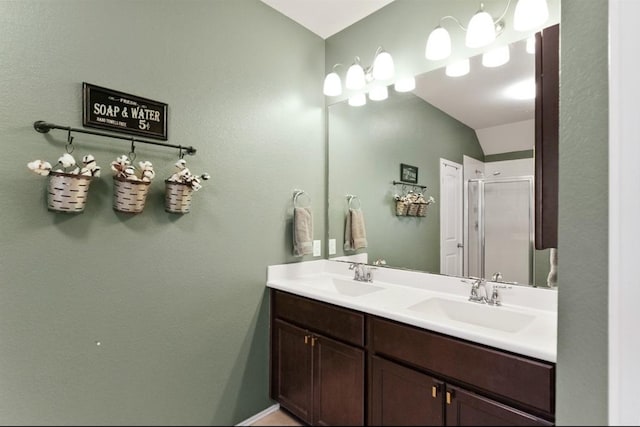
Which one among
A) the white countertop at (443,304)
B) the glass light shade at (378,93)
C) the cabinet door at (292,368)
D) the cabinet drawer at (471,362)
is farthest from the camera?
the glass light shade at (378,93)

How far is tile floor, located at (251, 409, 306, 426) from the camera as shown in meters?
1.90

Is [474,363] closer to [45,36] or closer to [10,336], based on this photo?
[10,336]

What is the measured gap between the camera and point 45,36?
1.25m

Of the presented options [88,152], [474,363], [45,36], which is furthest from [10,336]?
[474,363]

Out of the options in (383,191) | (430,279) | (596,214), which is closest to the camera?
(596,214)

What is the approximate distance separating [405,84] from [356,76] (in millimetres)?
321

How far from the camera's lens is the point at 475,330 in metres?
1.15

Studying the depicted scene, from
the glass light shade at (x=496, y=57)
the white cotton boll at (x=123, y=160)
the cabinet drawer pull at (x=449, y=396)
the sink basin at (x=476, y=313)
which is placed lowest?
the cabinet drawer pull at (x=449, y=396)

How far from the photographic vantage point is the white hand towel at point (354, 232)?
2158mm

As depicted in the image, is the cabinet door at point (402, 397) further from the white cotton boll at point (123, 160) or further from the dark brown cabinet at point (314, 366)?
the white cotton boll at point (123, 160)

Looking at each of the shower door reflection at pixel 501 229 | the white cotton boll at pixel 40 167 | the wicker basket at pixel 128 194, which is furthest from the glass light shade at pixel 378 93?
the white cotton boll at pixel 40 167

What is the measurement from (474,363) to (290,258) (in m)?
1.28

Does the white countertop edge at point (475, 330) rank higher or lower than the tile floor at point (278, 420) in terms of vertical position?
higher

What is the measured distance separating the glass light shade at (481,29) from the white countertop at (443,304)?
46.4 inches
